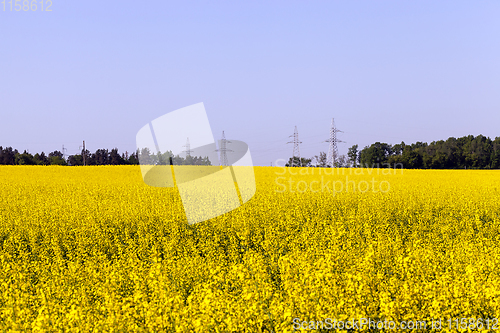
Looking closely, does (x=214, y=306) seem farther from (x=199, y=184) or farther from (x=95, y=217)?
(x=199, y=184)

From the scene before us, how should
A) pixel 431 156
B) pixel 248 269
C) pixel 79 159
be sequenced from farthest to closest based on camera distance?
pixel 79 159, pixel 431 156, pixel 248 269

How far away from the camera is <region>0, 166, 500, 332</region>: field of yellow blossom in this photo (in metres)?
3.88

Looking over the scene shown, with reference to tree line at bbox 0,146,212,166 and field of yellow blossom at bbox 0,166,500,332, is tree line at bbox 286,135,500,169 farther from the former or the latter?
field of yellow blossom at bbox 0,166,500,332

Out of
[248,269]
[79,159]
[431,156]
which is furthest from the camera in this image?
[79,159]

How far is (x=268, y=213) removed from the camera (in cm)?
1077

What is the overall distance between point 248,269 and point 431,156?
228ft

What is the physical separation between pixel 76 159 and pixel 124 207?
271ft

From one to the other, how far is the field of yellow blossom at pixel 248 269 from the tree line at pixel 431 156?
131 feet

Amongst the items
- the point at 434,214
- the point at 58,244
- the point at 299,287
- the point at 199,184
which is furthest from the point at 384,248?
the point at 199,184

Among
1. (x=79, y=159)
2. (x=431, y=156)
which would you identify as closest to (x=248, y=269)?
(x=431, y=156)

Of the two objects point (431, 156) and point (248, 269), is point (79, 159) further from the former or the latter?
point (248, 269)

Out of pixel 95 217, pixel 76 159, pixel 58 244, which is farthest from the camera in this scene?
pixel 76 159

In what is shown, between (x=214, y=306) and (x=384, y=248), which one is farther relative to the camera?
(x=384, y=248)

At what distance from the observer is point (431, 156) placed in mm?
66750
